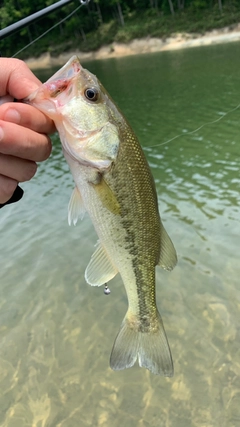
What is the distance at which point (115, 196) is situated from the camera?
228 centimetres

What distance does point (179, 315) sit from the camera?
608cm

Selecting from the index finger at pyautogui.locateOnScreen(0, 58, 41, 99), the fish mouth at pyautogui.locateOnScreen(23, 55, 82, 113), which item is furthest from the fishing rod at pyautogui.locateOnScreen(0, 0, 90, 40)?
the fish mouth at pyautogui.locateOnScreen(23, 55, 82, 113)

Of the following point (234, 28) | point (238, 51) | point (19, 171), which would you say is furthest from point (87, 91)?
point (234, 28)

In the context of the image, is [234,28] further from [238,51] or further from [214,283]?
[214,283]

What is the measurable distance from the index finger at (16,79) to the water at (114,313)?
425cm

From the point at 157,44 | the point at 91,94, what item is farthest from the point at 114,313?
the point at 157,44

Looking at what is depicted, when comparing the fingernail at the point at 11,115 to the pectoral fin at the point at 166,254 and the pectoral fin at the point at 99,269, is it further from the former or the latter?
the pectoral fin at the point at 166,254

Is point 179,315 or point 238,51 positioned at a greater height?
point 179,315

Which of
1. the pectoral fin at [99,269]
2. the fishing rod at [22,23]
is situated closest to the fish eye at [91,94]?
the pectoral fin at [99,269]

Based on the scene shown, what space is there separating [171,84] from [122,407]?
22.6 metres

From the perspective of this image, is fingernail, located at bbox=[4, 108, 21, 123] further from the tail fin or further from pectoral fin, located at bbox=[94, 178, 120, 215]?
the tail fin

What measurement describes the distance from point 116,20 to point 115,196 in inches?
2502

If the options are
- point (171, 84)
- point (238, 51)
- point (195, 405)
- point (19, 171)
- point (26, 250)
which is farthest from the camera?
point (238, 51)

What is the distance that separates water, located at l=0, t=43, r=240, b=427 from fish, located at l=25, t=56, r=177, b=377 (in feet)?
8.47
